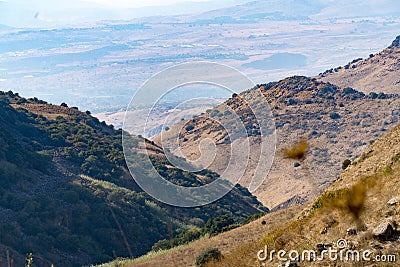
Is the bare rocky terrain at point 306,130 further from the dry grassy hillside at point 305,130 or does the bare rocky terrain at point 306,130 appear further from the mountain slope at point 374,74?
the mountain slope at point 374,74

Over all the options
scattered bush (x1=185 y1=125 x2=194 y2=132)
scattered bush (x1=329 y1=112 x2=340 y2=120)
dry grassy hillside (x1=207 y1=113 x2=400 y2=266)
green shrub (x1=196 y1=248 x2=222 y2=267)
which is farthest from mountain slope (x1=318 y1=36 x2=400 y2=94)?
dry grassy hillside (x1=207 y1=113 x2=400 y2=266)

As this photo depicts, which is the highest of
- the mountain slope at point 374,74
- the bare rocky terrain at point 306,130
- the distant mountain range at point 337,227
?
the distant mountain range at point 337,227

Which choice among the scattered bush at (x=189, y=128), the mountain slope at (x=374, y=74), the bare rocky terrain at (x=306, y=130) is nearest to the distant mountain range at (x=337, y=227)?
the bare rocky terrain at (x=306, y=130)

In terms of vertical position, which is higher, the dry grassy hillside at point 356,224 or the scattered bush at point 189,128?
the dry grassy hillside at point 356,224

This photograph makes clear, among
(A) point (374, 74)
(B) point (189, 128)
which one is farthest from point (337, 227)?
(A) point (374, 74)

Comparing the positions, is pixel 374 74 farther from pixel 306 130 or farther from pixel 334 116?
pixel 306 130

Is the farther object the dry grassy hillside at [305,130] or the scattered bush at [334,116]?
the scattered bush at [334,116]

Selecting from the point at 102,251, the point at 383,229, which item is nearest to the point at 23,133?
the point at 102,251

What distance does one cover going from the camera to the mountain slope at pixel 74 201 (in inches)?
1117

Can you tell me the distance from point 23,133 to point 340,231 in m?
38.7

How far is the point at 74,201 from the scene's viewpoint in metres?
33.4

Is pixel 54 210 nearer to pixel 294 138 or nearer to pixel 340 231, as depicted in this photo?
pixel 340 231

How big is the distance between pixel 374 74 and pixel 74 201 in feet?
280

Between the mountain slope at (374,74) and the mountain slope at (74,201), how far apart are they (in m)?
56.8
